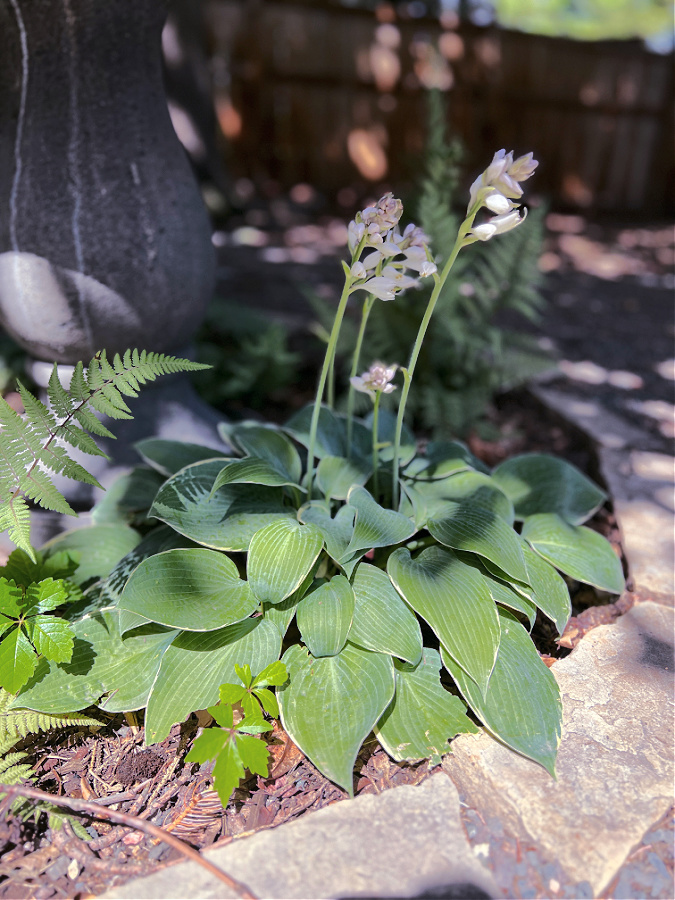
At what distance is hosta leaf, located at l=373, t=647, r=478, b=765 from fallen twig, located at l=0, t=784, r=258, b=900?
1.48ft

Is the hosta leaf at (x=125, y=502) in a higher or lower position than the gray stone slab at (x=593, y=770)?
higher

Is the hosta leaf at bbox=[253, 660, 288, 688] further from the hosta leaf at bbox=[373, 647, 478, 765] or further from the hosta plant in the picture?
the hosta leaf at bbox=[373, 647, 478, 765]

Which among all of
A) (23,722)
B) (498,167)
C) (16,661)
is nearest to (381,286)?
(498,167)

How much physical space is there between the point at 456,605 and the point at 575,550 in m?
0.59

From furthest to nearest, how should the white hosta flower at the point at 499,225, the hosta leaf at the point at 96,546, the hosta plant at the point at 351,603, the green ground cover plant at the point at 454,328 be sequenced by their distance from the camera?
the green ground cover plant at the point at 454,328 < the hosta leaf at the point at 96,546 < the hosta plant at the point at 351,603 < the white hosta flower at the point at 499,225

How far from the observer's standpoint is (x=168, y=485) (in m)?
1.95

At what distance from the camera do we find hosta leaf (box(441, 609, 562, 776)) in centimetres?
154

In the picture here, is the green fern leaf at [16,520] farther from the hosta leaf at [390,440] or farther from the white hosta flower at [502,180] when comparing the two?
the white hosta flower at [502,180]

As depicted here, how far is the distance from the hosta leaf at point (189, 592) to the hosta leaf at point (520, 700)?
0.57 metres

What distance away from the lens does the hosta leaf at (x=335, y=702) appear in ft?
4.87

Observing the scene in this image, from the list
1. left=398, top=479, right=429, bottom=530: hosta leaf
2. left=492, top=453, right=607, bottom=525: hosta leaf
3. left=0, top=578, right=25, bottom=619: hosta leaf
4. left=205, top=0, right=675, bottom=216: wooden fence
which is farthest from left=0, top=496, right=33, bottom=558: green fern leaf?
left=205, top=0, right=675, bottom=216: wooden fence

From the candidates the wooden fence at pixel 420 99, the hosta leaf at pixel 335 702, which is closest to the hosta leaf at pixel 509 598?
the hosta leaf at pixel 335 702

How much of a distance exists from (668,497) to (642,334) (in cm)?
236

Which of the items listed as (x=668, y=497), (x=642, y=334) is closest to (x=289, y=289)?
(x=642, y=334)
